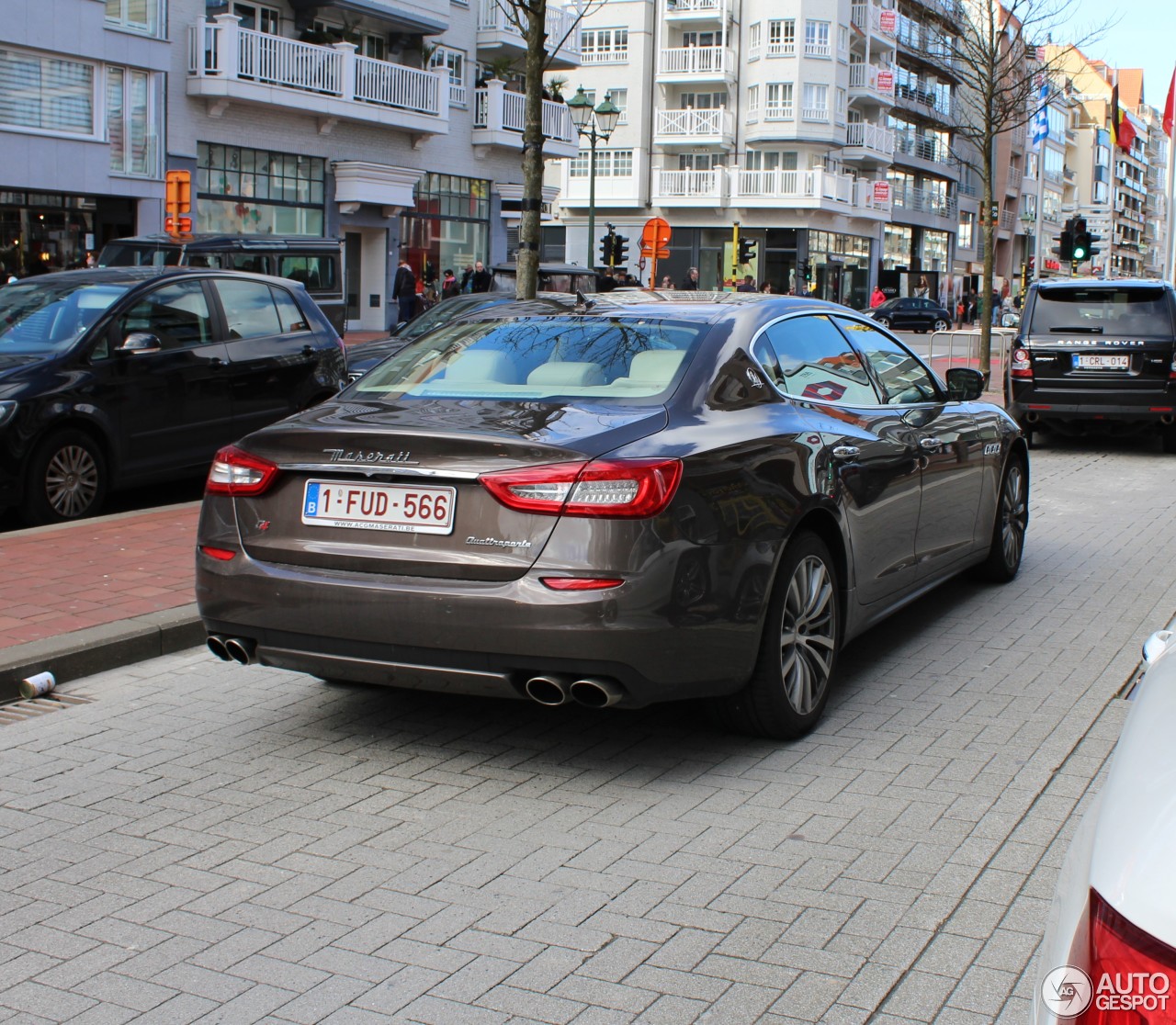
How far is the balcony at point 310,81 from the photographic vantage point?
99.3 feet

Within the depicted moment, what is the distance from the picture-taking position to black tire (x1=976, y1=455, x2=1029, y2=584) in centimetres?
795

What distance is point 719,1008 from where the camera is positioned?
10.3 feet

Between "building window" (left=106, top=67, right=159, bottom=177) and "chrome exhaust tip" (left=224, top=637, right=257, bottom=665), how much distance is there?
85.7 ft

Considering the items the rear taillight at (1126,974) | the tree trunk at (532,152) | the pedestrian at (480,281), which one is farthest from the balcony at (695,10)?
the rear taillight at (1126,974)

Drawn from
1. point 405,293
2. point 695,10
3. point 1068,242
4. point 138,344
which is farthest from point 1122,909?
point 695,10

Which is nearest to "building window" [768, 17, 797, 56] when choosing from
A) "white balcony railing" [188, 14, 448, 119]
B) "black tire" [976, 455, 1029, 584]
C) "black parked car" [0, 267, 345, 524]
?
"white balcony railing" [188, 14, 448, 119]

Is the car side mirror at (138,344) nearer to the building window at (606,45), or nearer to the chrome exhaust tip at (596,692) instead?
the chrome exhaust tip at (596,692)

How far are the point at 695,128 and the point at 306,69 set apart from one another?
3096 centimetres

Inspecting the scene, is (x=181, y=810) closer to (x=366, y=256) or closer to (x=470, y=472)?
(x=470, y=472)

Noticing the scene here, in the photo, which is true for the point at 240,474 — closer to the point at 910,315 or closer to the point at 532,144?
the point at 532,144

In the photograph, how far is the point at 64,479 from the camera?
955cm

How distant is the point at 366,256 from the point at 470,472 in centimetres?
3393

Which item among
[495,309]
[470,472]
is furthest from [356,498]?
[495,309]

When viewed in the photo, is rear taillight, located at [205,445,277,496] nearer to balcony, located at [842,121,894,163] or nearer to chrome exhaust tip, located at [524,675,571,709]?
chrome exhaust tip, located at [524,675,571,709]
